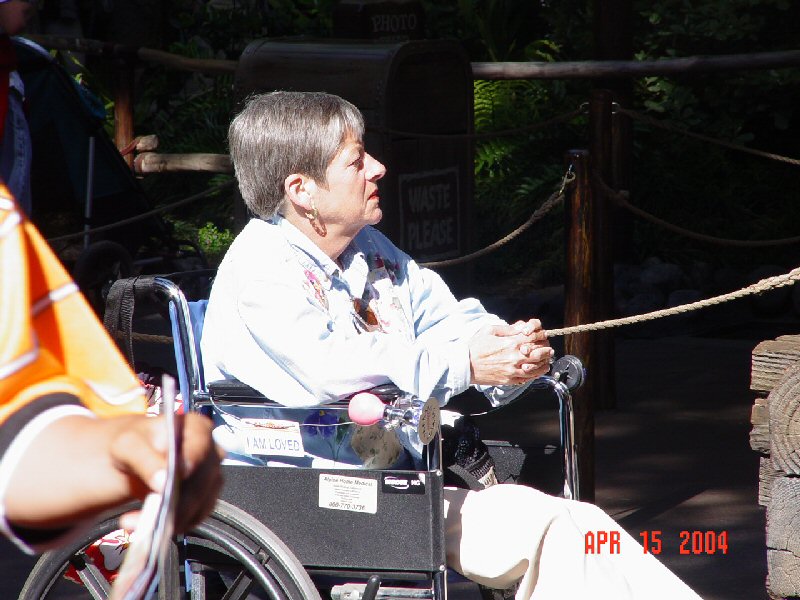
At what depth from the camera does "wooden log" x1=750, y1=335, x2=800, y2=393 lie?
3211 millimetres

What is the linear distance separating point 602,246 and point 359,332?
2.74m

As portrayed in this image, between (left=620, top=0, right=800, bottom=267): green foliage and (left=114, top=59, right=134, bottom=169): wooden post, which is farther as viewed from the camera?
(left=620, top=0, right=800, bottom=267): green foliage

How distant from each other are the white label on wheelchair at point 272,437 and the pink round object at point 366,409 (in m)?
0.25

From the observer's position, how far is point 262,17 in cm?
1148

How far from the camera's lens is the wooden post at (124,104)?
293 inches

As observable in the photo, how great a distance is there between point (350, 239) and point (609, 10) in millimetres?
5120

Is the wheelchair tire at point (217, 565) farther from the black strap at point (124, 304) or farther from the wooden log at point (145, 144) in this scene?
the wooden log at point (145, 144)

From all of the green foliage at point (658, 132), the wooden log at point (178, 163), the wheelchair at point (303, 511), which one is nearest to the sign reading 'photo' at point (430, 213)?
the wooden log at point (178, 163)

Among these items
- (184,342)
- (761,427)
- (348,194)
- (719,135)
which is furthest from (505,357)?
(719,135)

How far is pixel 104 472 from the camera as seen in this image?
814mm

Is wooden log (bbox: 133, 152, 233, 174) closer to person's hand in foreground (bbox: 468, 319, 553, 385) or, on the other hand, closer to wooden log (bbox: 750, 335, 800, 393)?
wooden log (bbox: 750, 335, 800, 393)

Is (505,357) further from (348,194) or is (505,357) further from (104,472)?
(104,472)

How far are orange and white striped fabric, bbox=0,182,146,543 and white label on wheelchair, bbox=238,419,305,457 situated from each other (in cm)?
166
